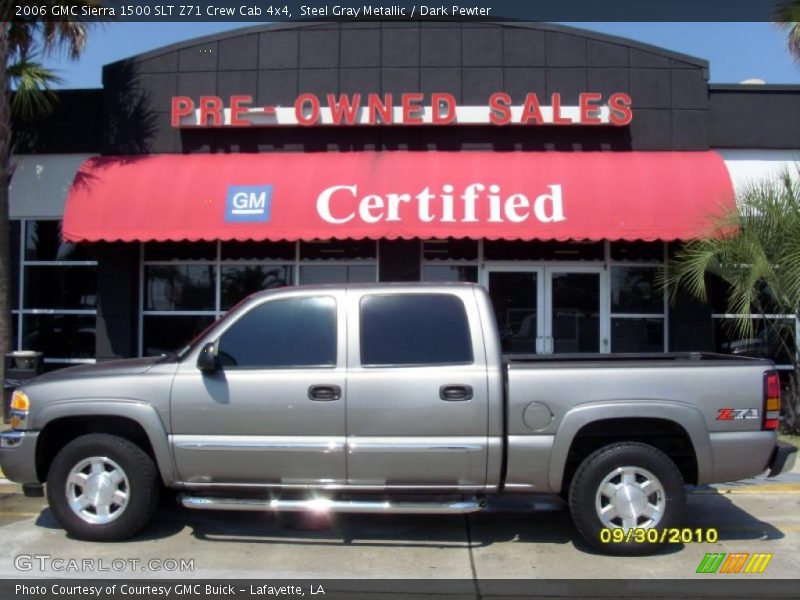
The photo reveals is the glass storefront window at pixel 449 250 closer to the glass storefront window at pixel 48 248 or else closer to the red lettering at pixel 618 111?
the red lettering at pixel 618 111

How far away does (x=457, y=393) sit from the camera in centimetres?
545

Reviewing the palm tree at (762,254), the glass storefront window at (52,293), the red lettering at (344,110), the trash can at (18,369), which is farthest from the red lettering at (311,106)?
the palm tree at (762,254)

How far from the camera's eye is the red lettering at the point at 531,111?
1184 cm

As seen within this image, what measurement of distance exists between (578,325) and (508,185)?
259cm

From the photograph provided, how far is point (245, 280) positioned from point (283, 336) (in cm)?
705

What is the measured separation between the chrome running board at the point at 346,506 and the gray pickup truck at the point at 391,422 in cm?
2

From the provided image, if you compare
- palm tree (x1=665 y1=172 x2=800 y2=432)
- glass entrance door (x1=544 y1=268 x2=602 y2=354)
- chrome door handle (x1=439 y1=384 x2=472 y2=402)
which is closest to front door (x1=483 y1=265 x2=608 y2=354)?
glass entrance door (x1=544 y1=268 x2=602 y2=354)

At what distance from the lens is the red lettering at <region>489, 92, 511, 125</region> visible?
11.9 m

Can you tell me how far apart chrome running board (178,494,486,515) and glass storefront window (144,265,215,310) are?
735 centimetres

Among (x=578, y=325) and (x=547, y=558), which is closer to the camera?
(x=547, y=558)

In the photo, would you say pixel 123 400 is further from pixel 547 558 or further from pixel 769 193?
pixel 769 193

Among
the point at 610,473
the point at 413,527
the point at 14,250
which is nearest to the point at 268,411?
the point at 413,527

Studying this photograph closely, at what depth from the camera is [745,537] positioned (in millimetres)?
6090

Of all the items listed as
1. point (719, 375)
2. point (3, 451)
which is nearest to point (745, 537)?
point (719, 375)
